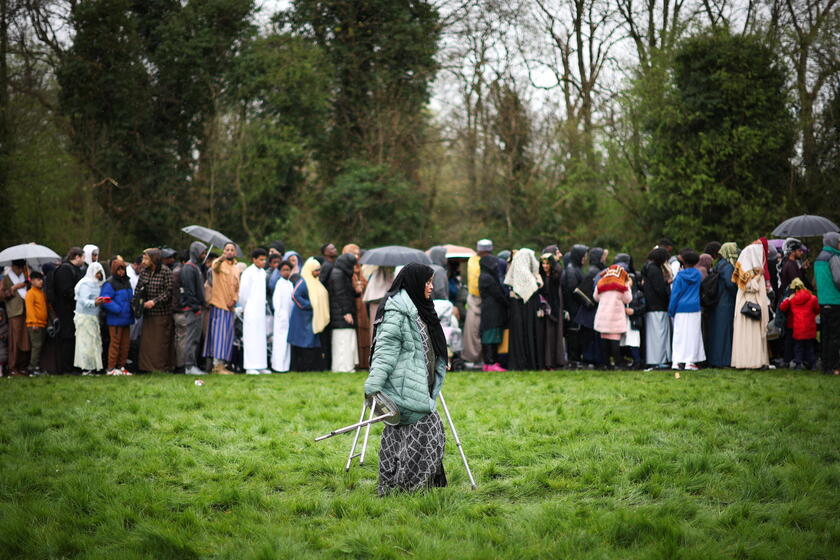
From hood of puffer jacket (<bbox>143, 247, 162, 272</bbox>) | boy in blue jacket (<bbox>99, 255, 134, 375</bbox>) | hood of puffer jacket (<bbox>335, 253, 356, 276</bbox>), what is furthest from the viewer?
hood of puffer jacket (<bbox>335, 253, 356, 276</bbox>)

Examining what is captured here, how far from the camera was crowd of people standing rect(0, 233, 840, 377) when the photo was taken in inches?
567

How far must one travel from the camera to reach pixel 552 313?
15242 millimetres

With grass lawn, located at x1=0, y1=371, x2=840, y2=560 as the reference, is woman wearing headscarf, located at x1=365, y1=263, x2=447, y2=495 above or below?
above

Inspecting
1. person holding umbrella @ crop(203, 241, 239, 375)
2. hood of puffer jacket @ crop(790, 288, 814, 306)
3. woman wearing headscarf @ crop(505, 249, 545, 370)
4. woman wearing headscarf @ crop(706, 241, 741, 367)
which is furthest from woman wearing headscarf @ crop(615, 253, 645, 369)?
person holding umbrella @ crop(203, 241, 239, 375)

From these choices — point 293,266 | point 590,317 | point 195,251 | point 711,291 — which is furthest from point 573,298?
point 195,251

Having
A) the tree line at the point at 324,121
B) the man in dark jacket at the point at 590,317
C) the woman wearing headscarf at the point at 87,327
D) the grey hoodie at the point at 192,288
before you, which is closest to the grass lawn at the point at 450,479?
the woman wearing headscarf at the point at 87,327

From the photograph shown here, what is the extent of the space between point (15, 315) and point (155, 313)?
2521 millimetres

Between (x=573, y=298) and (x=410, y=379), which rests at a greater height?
(x=573, y=298)

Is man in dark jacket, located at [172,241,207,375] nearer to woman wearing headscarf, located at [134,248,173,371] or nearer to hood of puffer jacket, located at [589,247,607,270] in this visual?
woman wearing headscarf, located at [134,248,173,371]

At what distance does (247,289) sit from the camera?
15.5 m

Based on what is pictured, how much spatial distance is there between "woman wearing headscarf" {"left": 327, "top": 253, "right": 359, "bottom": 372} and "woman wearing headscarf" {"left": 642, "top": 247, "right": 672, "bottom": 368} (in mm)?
5151

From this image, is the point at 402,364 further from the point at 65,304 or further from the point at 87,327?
the point at 65,304

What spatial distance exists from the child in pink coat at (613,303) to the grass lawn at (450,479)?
341 centimetres

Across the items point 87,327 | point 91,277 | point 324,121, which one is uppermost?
point 324,121
